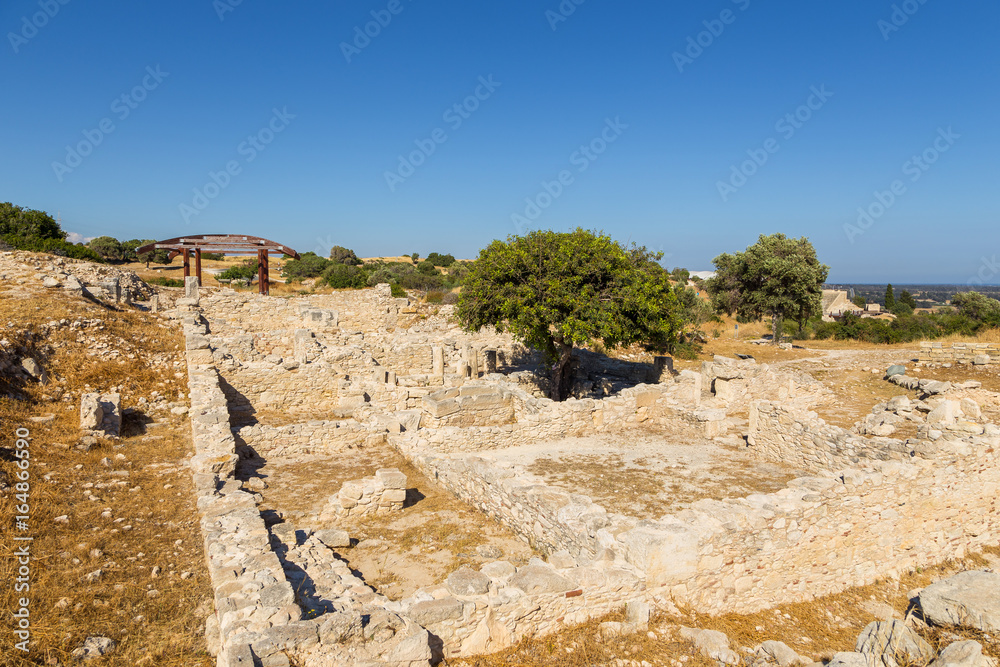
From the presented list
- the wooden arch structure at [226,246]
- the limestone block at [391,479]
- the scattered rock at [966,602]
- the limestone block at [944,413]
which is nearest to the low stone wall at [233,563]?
the limestone block at [391,479]

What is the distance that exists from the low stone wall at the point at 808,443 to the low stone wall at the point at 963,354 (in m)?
16.0

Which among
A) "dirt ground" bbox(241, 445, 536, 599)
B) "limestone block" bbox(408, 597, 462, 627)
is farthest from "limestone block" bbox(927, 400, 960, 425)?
"limestone block" bbox(408, 597, 462, 627)

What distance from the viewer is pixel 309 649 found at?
4.17m

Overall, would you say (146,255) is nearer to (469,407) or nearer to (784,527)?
(469,407)

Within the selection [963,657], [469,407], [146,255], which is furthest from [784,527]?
[146,255]

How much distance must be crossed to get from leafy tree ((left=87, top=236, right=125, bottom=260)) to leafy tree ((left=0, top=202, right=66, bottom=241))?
67.9ft

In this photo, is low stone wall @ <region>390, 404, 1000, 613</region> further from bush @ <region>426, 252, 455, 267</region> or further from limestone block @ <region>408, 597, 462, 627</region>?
bush @ <region>426, 252, 455, 267</region>

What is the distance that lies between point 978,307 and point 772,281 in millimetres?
16844

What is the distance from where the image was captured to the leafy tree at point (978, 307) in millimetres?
32997

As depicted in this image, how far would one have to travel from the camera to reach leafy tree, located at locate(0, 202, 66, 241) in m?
32.8

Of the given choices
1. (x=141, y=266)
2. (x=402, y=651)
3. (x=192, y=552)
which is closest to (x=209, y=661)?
(x=402, y=651)

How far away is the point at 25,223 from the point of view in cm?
3344

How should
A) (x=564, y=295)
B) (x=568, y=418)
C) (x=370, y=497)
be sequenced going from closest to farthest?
(x=370, y=497)
(x=568, y=418)
(x=564, y=295)

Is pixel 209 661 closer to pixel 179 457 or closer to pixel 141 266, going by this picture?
pixel 179 457
